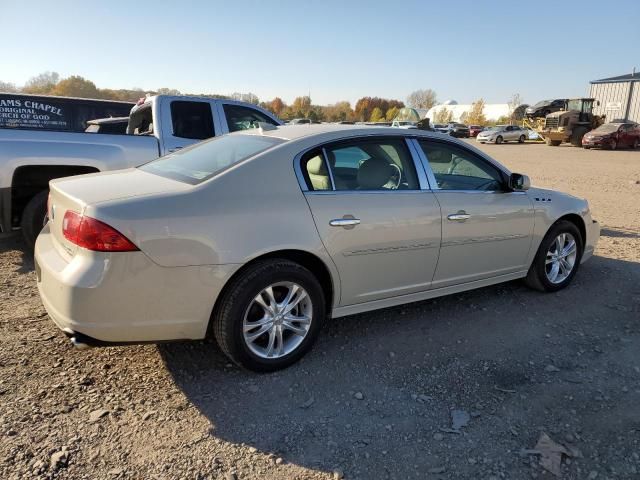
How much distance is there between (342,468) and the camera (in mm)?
2432

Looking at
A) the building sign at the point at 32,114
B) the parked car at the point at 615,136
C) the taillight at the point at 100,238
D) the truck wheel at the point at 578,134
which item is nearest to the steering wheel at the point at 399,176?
the taillight at the point at 100,238

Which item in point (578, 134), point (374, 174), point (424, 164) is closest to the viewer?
point (374, 174)

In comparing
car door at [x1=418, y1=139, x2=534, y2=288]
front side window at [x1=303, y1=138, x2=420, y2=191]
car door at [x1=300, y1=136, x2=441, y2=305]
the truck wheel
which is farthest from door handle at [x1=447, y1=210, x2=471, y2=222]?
the truck wheel

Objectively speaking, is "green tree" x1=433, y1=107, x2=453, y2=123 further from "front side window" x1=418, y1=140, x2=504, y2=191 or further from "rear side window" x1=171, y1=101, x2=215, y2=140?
"front side window" x1=418, y1=140, x2=504, y2=191

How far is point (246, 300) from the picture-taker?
9.76 feet

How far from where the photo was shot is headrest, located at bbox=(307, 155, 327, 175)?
3.32 metres

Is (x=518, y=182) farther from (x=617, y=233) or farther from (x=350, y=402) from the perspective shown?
(x=617, y=233)

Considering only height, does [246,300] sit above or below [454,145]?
below

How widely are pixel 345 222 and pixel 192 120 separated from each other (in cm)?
404

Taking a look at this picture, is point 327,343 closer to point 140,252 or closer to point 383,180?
point 383,180

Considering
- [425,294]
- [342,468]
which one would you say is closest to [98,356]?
[342,468]

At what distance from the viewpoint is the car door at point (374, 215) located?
10.8 ft

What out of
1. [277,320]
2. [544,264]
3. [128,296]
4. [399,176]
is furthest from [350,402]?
[544,264]

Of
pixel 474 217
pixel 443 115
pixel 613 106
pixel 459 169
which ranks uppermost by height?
pixel 443 115
